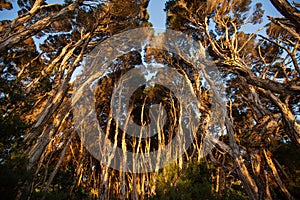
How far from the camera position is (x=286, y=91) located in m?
3.70

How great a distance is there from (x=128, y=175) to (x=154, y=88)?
706cm

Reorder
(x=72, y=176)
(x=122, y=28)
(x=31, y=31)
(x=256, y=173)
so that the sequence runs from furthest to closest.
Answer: (x=72, y=176), (x=122, y=28), (x=256, y=173), (x=31, y=31)

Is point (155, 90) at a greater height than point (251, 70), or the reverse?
point (155, 90)

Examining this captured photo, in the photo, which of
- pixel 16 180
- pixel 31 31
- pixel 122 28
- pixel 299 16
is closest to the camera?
pixel 299 16

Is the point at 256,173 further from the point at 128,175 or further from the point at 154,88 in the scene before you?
the point at 128,175

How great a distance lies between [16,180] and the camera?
3.54 meters

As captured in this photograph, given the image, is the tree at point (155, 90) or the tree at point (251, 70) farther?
the tree at point (251, 70)

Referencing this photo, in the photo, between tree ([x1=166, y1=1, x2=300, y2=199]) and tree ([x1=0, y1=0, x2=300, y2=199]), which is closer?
tree ([x1=0, y1=0, x2=300, y2=199])

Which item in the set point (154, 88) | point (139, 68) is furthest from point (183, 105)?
point (139, 68)

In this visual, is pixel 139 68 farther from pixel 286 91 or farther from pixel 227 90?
pixel 286 91

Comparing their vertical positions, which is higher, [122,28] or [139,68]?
[139,68]

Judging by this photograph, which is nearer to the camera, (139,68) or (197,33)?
(197,33)

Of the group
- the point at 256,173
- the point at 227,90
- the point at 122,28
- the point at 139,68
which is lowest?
the point at 256,173

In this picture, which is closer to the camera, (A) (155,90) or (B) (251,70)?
(B) (251,70)
